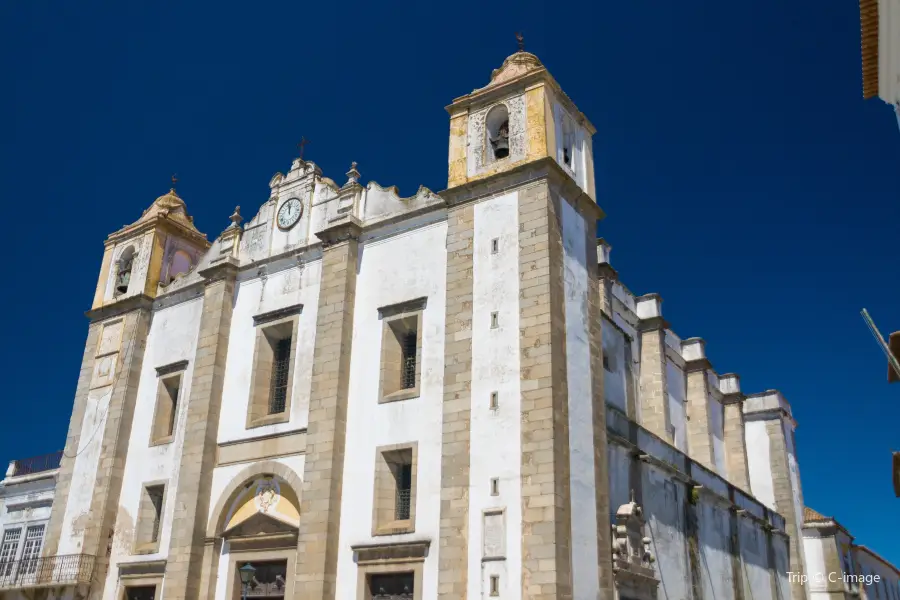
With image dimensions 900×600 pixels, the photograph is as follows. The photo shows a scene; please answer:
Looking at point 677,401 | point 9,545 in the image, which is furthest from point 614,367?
point 9,545

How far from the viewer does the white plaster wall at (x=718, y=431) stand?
98.6 ft

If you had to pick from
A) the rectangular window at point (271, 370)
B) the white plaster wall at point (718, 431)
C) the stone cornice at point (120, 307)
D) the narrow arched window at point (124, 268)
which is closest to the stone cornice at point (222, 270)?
the rectangular window at point (271, 370)

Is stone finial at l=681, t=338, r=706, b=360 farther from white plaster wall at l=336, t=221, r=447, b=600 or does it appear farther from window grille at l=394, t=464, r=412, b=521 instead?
window grille at l=394, t=464, r=412, b=521

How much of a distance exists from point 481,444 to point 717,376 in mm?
18253

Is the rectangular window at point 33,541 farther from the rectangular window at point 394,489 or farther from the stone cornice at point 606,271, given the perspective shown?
the stone cornice at point 606,271

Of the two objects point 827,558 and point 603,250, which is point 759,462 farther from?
point 603,250

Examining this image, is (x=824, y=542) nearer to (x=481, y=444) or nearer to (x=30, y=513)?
(x=481, y=444)

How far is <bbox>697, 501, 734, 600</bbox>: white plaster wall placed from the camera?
2169 cm

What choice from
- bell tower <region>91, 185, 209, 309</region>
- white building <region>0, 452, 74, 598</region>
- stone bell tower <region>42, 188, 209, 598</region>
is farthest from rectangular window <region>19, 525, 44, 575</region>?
bell tower <region>91, 185, 209, 309</region>

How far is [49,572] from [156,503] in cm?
328

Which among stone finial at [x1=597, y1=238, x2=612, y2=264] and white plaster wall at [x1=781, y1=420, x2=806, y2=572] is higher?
stone finial at [x1=597, y1=238, x2=612, y2=264]

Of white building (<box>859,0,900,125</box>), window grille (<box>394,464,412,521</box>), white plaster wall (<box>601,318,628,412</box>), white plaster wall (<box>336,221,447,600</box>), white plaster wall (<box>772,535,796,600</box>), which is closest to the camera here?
white building (<box>859,0,900,125</box>)

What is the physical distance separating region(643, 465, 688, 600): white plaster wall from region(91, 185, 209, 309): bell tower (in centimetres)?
1498

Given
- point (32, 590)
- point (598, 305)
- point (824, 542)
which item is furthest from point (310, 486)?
point (824, 542)
